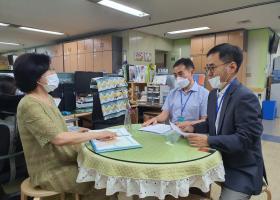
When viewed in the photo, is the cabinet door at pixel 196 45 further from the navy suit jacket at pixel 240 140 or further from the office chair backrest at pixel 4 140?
the office chair backrest at pixel 4 140

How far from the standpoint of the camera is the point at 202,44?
7.04 meters

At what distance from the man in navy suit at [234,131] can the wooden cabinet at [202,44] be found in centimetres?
579

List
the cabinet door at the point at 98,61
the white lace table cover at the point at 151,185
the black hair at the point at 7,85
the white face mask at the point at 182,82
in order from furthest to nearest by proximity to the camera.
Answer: the cabinet door at the point at 98,61, the white face mask at the point at 182,82, the black hair at the point at 7,85, the white lace table cover at the point at 151,185

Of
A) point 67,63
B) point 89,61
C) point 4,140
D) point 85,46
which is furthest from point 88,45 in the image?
point 4,140

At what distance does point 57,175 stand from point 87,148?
0.26 m

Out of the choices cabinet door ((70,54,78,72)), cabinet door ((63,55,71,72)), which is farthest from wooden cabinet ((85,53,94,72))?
cabinet door ((63,55,71,72))

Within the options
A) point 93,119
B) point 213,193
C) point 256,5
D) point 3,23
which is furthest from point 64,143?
point 3,23

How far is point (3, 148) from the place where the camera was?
5.52 ft

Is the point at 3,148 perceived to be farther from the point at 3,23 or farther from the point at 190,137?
the point at 3,23

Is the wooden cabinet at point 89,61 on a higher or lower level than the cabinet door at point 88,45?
lower

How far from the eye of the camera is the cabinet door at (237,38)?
6.20 m

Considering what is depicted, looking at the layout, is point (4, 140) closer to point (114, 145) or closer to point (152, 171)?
point (114, 145)

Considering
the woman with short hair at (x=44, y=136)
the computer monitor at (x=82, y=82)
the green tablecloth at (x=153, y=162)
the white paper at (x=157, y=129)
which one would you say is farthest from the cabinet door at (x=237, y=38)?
the woman with short hair at (x=44, y=136)

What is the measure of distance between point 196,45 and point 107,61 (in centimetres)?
290
